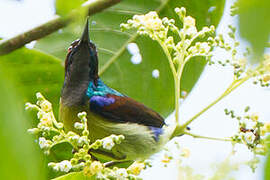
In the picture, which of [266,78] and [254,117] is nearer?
[266,78]

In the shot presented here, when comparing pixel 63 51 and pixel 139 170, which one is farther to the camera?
pixel 63 51

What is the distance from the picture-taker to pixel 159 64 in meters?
3.18

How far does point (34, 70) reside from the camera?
267cm

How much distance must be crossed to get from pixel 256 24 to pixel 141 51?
290 centimetres

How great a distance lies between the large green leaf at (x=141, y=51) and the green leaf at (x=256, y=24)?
2529mm

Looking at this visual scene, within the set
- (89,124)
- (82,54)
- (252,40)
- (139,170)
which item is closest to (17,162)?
(252,40)

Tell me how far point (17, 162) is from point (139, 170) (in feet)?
4.91

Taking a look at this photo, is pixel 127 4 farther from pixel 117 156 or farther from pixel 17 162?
pixel 17 162

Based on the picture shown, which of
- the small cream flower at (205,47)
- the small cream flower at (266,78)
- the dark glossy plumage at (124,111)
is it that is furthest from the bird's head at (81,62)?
the small cream flower at (266,78)

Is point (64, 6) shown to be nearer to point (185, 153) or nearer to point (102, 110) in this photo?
point (185, 153)

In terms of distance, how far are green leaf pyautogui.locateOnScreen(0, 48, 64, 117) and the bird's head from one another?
0.72 metres

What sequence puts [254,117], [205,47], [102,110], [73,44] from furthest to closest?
[73,44] → [102,110] → [205,47] → [254,117]

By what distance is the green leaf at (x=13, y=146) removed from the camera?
33 centimetres

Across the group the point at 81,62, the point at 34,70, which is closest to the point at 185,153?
the point at 34,70
